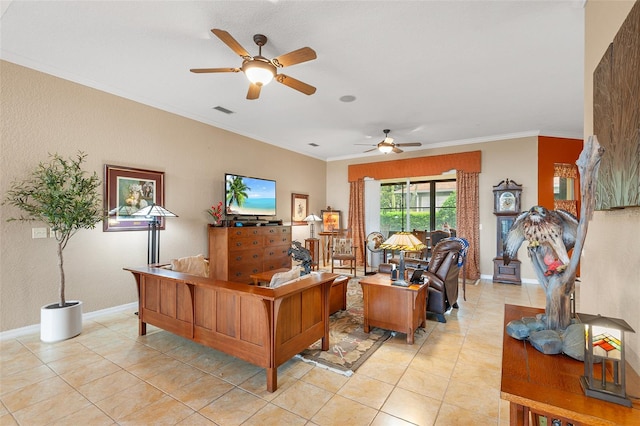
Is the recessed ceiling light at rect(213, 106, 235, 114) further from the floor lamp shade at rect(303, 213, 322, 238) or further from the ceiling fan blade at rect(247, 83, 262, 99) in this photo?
the floor lamp shade at rect(303, 213, 322, 238)

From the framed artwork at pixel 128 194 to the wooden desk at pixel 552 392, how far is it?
14.5 ft

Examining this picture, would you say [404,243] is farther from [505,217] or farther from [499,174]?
[499,174]

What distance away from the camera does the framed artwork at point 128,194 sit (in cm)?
386

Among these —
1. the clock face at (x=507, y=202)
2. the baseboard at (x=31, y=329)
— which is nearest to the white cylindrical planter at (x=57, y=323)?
the baseboard at (x=31, y=329)

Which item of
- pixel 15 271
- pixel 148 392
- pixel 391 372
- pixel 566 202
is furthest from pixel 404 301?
pixel 566 202

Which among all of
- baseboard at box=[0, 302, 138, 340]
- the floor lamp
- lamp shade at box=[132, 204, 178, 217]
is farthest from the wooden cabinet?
baseboard at box=[0, 302, 138, 340]

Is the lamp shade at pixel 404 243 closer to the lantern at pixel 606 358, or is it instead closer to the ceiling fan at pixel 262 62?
the lantern at pixel 606 358

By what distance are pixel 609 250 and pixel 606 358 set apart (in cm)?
80

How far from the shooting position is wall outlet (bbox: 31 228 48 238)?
3.29 metres

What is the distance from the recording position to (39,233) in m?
3.32

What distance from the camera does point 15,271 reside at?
10.4 feet

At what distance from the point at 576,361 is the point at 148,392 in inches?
108

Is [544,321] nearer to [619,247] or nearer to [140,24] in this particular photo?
[619,247]

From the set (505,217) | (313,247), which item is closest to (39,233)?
(313,247)
